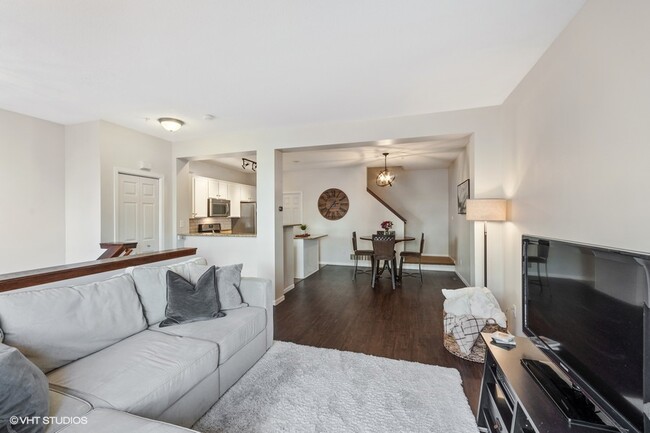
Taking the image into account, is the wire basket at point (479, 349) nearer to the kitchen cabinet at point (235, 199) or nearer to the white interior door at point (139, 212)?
the white interior door at point (139, 212)

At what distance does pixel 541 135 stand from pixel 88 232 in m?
5.19

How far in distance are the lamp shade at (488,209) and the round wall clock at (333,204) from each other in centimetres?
404

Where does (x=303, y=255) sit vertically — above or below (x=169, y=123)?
below

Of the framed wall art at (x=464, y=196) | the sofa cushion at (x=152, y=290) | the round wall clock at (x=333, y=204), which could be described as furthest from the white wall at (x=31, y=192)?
the framed wall art at (x=464, y=196)

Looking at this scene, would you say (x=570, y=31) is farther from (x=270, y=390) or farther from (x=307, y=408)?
(x=270, y=390)

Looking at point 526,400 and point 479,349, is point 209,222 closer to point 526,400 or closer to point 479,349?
point 479,349

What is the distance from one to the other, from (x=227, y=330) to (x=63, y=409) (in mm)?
894

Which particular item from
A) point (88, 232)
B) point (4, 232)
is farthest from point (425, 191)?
point (4, 232)

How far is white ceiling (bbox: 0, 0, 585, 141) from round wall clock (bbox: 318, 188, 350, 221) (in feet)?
12.0

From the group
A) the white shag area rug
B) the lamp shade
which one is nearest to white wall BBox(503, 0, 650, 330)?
the lamp shade

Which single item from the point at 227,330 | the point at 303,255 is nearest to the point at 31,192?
the point at 227,330

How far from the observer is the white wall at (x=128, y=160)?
3588 millimetres

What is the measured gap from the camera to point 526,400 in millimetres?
1141

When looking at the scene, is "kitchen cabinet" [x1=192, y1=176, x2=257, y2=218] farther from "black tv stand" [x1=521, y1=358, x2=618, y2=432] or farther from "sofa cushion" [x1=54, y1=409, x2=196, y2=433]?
"black tv stand" [x1=521, y1=358, x2=618, y2=432]
